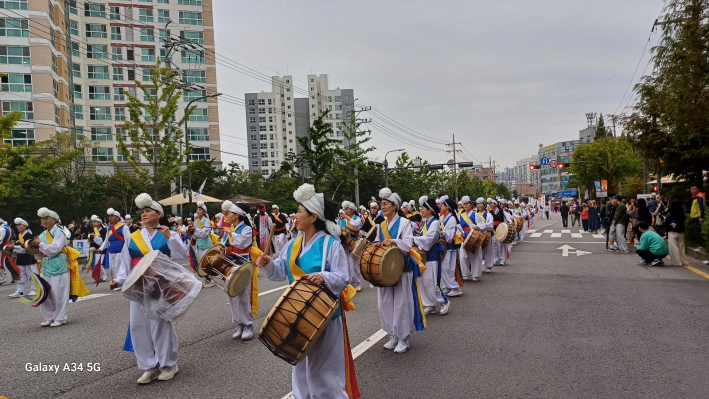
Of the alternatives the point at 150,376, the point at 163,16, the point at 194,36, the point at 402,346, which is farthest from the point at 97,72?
the point at 402,346

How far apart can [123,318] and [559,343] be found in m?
6.51

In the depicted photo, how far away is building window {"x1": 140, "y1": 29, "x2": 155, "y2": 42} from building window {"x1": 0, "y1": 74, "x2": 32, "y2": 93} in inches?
628

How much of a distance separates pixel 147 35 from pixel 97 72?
602 centimetres

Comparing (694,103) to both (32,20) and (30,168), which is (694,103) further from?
(32,20)

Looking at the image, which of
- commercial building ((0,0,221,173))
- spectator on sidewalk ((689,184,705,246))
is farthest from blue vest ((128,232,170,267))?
commercial building ((0,0,221,173))

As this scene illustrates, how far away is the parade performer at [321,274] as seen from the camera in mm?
3855

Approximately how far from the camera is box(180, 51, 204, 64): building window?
182ft

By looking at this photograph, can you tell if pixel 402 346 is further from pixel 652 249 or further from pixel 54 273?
pixel 652 249

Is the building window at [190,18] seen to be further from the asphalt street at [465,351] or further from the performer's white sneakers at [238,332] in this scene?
the performer's white sneakers at [238,332]

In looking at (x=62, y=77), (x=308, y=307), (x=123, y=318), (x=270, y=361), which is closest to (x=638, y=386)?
(x=308, y=307)

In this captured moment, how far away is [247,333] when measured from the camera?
7.01m

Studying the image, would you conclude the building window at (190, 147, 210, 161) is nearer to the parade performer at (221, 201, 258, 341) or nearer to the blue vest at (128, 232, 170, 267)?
the parade performer at (221, 201, 258, 341)

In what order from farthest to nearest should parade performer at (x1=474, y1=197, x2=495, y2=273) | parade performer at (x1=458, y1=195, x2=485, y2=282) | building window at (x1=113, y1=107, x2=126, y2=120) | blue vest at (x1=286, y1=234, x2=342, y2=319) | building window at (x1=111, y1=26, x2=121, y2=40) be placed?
building window at (x1=111, y1=26, x2=121, y2=40) < building window at (x1=113, y1=107, x2=126, y2=120) < parade performer at (x1=474, y1=197, x2=495, y2=273) < parade performer at (x1=458, y1=195, x2=485, y2=282) < blue vest at (x1=286, y1=234, x2=342, y2=319)

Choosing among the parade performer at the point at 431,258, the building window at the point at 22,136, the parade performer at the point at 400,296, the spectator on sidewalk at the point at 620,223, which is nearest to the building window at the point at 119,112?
the building window at the point at 22,136
